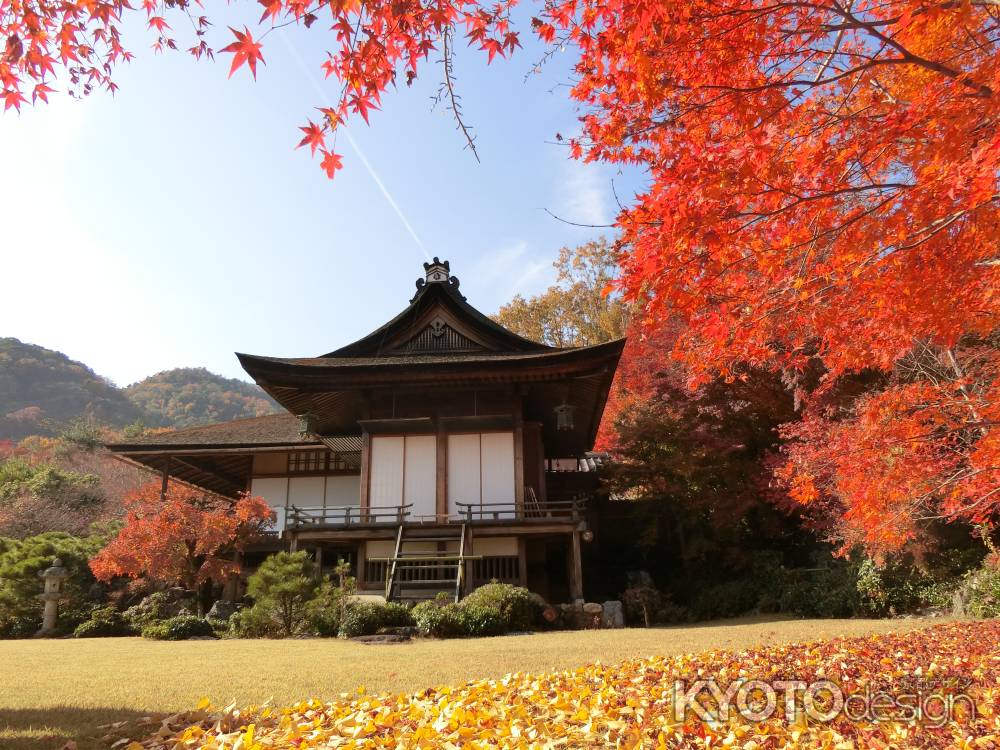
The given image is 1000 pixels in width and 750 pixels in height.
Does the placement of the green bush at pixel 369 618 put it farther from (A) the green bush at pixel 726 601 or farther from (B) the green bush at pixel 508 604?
(A) the green bush at pixel 726 601

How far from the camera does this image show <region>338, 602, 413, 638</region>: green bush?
30.2 feet

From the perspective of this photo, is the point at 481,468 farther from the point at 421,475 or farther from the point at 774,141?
the point at 774,141

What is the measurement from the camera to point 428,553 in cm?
1283

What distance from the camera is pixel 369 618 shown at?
9.36m

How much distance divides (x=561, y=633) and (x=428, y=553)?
4.33 m

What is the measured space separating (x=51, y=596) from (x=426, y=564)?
22.5 ft

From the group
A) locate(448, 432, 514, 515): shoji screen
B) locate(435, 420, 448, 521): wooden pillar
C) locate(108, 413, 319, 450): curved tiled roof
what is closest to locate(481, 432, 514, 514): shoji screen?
locate(448, 432, 514, 515): shoji screen

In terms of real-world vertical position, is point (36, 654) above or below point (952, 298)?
below

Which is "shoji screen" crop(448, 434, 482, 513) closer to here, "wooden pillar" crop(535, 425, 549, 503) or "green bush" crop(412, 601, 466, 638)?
"wooden pillar" crop(535, 425, 549, 503)

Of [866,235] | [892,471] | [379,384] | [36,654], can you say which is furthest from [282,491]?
[866,235]

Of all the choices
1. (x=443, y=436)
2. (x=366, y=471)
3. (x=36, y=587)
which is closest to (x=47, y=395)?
(x=36, y=587)

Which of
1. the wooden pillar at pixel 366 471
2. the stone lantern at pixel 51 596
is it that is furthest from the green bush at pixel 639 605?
the stone lantern at pixel 51 596

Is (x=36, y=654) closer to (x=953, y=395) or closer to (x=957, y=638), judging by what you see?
(x=957, y=638)

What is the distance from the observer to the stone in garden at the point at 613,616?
34.4ft
